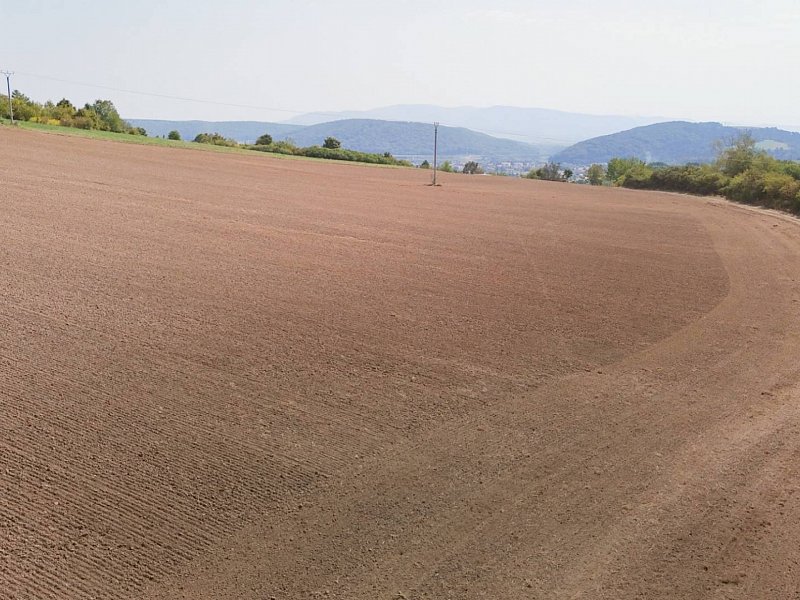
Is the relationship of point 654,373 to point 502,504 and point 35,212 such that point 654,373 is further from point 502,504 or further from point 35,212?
point 35,212

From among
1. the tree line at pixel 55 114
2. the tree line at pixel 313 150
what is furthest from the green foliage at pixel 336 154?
the tree line at pixel 55 114

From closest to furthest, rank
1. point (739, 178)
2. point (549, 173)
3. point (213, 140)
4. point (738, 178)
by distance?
point (739, 178) < point (738, 178) < point (213, 140) < point (549, 173)

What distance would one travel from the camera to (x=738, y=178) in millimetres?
52906

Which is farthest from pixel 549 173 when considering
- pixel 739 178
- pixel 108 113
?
pixel 108 113

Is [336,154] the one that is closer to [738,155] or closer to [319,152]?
[319,152]

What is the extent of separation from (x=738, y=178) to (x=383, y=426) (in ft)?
168

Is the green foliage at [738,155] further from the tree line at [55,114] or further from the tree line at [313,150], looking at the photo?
the tree line at [55,114]

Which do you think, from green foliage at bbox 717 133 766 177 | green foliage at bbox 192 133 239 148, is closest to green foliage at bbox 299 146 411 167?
green foliage at bbox 192 133 239 148

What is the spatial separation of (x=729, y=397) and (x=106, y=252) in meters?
14.7

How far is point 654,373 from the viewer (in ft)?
38.0

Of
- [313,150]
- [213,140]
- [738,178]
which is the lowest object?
[738,178]

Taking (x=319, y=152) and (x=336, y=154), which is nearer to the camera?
(x=319, y=152)

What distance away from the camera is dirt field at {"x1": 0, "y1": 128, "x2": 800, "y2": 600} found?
21.0 ft

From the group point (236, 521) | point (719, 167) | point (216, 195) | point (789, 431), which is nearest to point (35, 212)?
point (216, 195)
